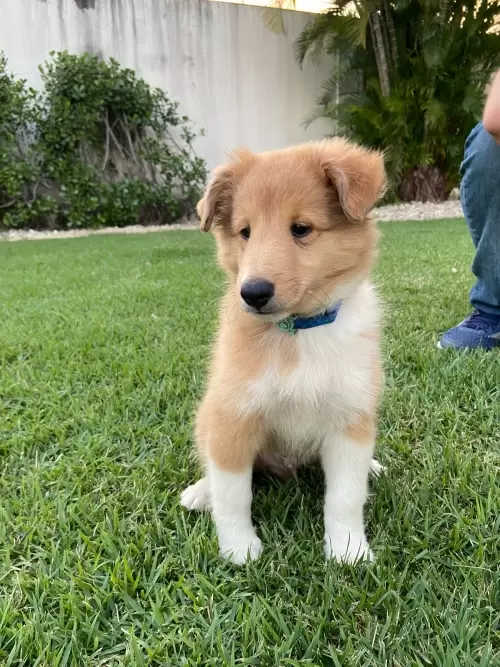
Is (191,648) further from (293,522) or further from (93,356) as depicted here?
(93,356)

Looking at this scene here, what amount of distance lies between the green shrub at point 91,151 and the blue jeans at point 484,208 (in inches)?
368

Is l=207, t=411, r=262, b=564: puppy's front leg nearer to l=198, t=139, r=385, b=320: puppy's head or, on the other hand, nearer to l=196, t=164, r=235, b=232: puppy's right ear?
l=198, t=139, r=385, b=320: puppy's head

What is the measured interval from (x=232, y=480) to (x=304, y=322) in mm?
545

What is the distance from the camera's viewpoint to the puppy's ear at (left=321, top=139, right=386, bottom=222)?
1.67 metres

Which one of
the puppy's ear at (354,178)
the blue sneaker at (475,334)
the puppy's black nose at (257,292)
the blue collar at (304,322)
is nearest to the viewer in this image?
the puppy's black nose at (257,292)

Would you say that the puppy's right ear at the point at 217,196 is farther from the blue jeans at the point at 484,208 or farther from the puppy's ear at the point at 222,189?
the blue jeans at the point at 484,208

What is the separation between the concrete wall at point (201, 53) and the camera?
11.5 m

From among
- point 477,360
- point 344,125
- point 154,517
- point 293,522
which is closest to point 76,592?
point 154,517

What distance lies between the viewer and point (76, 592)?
4.97 ft

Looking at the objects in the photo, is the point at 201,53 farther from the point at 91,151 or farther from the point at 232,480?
the point at 232,480

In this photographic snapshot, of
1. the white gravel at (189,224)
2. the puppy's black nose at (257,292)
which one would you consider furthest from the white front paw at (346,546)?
the white gravel at (189,224)

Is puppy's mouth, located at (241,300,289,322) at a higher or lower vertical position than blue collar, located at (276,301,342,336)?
higher

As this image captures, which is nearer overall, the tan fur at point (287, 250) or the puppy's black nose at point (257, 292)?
the puppy's black nose at point (257, 292)

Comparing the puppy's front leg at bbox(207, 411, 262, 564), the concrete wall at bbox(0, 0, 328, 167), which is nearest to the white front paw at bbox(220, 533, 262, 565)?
the puppy's front leg at bbox(207, 411, 262, 564)
